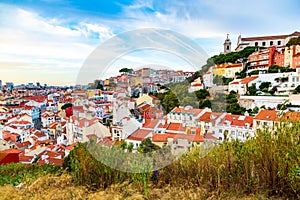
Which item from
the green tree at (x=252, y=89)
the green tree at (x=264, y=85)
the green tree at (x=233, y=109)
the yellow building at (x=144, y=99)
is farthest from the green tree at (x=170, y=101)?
the green tree at (x=264, y=85)

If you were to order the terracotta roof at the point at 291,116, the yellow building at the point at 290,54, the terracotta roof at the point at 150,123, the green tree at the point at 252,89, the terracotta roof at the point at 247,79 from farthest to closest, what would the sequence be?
the yellow building at the point at 290,54 → the terracotta roof at the point at 247,79 → the green tree at the point at 252,89 → the terracotta roof at the point at 150,123 → the terracotta roof at the point at 291,116

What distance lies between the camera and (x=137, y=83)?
200cm

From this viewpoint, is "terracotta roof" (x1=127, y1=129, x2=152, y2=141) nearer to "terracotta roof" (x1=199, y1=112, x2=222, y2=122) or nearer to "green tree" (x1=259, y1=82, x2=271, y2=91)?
"terracotta roof" (x1=199, y1=112, x2=222, y2=122)

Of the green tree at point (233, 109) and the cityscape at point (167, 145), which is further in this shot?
the green tree at point (233, 109)

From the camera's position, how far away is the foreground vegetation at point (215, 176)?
1.40 m

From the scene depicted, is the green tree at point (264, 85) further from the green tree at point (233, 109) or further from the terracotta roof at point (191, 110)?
the terracotta roof at point (191, 110)

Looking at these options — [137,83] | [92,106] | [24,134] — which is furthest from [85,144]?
[24,134]

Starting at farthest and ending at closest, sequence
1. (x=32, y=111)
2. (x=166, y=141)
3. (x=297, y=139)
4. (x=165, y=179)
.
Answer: (x=32, y=111) → (x=166, y=141) → (x=165, y=179) → (x=297, y=139)

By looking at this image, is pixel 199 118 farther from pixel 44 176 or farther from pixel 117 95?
pixel 44 176

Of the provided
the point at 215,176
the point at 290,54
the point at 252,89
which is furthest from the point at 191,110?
the point at 290,54

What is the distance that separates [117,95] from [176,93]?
51 centimetres

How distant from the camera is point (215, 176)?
5.07 feet

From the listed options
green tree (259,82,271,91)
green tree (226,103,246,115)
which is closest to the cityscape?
green tree (226,103,246,115)

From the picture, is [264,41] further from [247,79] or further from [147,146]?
[147,146]
